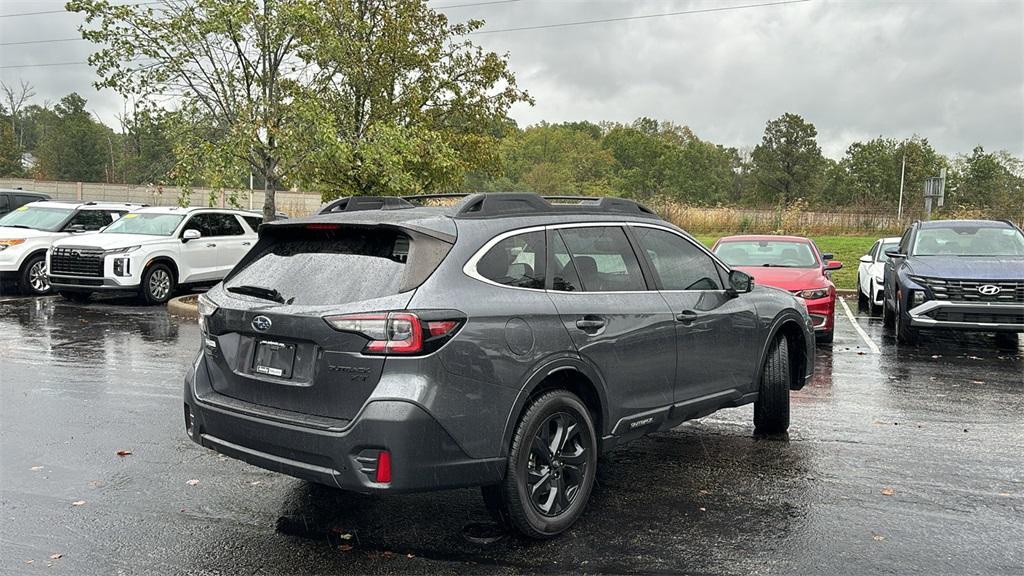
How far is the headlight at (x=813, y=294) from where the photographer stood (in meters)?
11.3

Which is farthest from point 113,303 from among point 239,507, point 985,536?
point 985,536

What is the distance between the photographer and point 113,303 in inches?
609

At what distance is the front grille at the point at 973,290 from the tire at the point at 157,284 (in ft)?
41.9

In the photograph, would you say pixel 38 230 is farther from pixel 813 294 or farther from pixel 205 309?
pixel 813 294

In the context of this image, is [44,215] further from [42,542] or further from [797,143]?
[797,143]

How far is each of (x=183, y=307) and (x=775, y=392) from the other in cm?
1090

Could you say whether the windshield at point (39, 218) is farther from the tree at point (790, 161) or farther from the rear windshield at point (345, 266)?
the tree at point (790, 161)

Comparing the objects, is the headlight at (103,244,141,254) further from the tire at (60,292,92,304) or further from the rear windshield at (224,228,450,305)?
the rear windshield at (224,228,450,305)

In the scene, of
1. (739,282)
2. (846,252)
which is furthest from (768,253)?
(846,252)

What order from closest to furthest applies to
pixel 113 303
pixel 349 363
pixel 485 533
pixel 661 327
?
pixel 349 363, pixel 485 533, pixel 661 327, pixel 113 303

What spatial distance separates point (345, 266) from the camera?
164 inches

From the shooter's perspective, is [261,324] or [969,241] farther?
[969,241]

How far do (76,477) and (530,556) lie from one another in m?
3.10

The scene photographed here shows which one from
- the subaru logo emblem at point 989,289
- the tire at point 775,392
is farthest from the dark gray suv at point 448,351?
the subaru logo emblem at point 989,289
